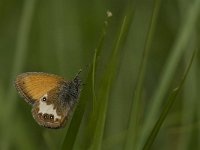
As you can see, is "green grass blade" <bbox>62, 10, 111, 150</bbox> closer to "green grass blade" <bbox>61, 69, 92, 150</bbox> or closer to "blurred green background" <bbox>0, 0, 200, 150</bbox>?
"green grass blade" <bbox>61, 69, 92, 150</bbox>

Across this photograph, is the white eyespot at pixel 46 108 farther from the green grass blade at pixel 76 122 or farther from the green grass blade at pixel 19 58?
the green grass blade at pixel 76 122

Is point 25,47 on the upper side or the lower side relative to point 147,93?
upper

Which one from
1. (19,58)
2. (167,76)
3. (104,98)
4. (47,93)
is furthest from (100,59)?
(104,98)


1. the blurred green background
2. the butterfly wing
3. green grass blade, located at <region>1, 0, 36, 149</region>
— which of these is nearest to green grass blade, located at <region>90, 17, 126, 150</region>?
the blurred green background

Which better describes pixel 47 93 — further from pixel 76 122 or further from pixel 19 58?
pixel 76 122

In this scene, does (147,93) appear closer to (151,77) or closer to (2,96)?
(151,77)

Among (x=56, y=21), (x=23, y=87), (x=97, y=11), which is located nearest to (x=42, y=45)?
(x=56, y=21)
